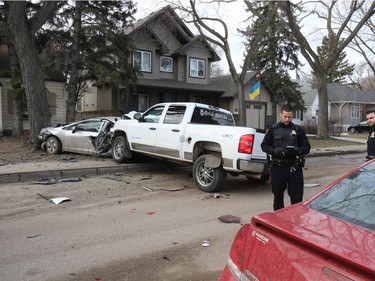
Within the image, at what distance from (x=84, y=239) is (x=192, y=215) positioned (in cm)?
196

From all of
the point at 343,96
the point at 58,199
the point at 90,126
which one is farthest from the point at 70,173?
the point at 343,96

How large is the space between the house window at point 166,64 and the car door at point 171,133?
1759cm

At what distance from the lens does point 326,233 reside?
2037 mm

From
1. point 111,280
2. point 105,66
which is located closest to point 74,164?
point 111,280

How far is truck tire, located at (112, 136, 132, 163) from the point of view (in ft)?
33.8

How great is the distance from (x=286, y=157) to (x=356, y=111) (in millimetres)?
48420

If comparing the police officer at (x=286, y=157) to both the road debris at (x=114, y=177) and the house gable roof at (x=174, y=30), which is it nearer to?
the road debris at (x=114, y=177)

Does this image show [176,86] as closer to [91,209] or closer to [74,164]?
[74,164]

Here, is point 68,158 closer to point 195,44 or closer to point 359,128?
point 195,44

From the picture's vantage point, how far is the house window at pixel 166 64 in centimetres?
2606

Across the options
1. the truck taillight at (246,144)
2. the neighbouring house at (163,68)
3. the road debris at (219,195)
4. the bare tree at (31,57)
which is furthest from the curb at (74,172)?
the neighbouring house at (163,68)

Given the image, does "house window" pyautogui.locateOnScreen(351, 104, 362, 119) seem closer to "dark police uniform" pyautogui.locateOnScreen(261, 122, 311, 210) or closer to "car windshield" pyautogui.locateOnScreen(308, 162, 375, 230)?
"dark police uniform" pyautogui.locateOnScreen(261, 122, 311, 210)

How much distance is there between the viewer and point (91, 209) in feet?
20.8

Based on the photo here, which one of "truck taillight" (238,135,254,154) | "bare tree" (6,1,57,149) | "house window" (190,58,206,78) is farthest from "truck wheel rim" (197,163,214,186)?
"house window" (190,58,206,78)
